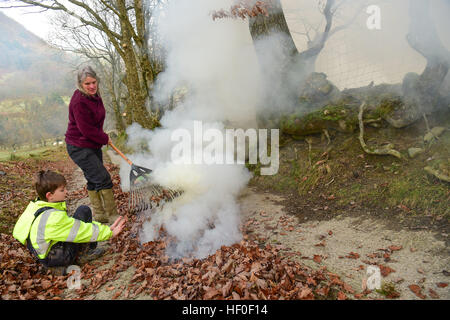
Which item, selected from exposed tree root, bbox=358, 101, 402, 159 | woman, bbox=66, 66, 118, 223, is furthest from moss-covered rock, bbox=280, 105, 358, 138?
woman, bbox=66, 66, 118, 223

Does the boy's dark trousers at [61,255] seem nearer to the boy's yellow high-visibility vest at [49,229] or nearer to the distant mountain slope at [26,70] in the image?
the boy's yellow high-visibility vest at [49,229]

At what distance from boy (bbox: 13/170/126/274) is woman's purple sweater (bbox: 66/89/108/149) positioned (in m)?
0.89

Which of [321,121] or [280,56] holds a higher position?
[280,56]

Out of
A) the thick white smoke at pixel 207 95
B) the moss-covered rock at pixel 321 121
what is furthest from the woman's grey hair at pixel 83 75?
the moss-covered rock at pixel 321 121

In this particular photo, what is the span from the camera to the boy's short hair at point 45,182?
2.84 meters

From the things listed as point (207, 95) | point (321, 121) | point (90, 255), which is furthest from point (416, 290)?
point (207, 95)

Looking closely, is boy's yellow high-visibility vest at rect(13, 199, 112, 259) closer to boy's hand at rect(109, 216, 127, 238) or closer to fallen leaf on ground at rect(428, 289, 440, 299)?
boy's hand at rect(109, 216, 127, 238)

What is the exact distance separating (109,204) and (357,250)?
11.6ft

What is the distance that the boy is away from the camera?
2.82 m

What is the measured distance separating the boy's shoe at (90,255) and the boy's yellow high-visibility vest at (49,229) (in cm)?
49

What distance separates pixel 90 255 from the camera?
3.41m

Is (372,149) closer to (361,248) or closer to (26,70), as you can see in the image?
(361,248)

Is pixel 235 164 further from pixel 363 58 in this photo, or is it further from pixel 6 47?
pixel 6 47
